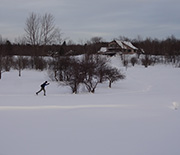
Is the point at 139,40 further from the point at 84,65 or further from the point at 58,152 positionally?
the point at 58,152

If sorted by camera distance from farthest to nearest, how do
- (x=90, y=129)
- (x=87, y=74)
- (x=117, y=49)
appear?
1. (x=117, y=49)
2. (x=87, y=74)
3. (x=90, y=129)

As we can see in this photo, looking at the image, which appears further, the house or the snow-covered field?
the house

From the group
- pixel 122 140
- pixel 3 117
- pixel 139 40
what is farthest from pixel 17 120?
pixel 139 40

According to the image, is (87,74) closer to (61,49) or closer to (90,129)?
(90,129)

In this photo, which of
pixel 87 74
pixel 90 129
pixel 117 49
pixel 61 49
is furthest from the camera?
pixel 117 49

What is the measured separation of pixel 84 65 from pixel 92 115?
13.8 m

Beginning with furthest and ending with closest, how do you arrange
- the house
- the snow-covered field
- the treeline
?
the house, the treeline, the snow-covered field

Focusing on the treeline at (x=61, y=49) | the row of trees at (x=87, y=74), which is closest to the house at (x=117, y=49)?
the treeline at (x=61, y=49)

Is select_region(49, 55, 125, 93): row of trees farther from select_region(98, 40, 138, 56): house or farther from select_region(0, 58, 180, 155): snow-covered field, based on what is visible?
select_region(98, 40, 138, 56): house

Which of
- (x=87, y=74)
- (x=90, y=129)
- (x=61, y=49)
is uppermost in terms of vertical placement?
(x=61, y=49)

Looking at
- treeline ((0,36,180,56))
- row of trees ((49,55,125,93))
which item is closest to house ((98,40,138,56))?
treeline ((0,36,180,56))

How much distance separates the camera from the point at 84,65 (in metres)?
23.6

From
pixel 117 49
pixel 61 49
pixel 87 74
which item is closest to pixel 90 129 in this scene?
pixel 87 74

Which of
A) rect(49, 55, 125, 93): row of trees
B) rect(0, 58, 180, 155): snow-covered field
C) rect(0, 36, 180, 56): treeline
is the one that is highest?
rect(0, 36, 180, 56): treeline
